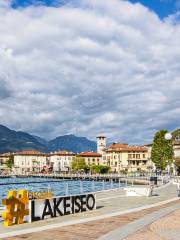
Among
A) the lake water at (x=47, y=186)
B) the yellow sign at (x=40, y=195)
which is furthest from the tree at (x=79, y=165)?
the yellow sign at (x=40, y=195)

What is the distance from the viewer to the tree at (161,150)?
3826 inches

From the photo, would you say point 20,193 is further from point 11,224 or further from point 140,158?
point 140,158

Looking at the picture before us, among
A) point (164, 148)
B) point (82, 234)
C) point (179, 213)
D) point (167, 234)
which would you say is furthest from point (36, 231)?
point (164, 148)

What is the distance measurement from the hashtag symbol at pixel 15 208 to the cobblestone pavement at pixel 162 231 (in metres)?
5.04

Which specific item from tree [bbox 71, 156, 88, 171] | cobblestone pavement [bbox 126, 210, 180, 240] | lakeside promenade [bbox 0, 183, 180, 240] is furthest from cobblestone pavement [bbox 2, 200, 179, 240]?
tree [bbox 71, 156, 88, 171]

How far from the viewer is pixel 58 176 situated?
16288cm

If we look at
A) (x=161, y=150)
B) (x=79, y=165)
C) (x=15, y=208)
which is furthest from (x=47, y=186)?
(x=79, y=165)

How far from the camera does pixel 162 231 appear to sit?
45.6 feet

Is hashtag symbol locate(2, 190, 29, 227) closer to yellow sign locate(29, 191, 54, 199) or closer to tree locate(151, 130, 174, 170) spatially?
yellow sign locate(29, 191, 54, 199)

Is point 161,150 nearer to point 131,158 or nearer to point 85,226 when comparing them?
point 85,226

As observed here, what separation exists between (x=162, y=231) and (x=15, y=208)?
5.84 metres

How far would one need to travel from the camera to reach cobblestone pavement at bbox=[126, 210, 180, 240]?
12.7m

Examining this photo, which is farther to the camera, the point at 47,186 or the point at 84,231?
the point at 47,186

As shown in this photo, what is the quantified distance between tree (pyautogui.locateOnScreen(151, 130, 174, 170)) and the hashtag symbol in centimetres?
8242
